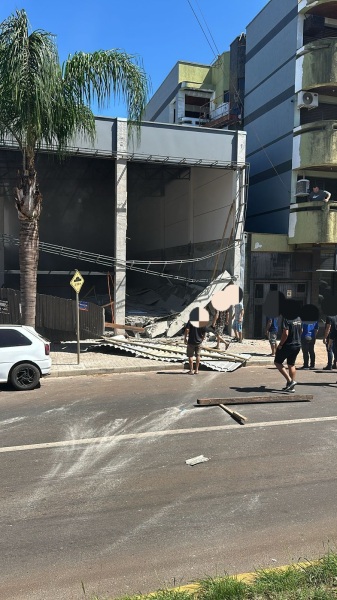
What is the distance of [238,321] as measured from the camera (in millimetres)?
18453

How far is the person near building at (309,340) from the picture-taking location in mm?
12773

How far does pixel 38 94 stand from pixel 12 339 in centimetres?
565

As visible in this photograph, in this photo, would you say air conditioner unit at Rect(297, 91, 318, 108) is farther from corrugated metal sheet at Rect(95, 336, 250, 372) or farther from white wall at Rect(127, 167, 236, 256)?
corrugated metal sheet at Rect(95, 336, 250, 372)

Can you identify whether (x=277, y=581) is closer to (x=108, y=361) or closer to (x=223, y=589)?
(x=223, y=589)

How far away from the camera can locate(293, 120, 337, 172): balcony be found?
18688 millimetres

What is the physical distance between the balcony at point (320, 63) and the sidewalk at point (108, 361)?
34.4 ft

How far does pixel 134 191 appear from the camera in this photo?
28141mm

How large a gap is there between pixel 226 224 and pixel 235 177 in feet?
6.17

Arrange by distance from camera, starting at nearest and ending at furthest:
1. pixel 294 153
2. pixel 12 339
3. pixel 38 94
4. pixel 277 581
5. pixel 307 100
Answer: pixel 277 581, pixel 12 339, pixel 38 94, pixel 307 100, pixel 294 153

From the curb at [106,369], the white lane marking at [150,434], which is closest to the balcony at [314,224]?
the curb at [106,369]

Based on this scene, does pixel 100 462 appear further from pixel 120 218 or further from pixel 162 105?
pixel 162 105

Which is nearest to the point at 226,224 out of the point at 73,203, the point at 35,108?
the point at 35,108

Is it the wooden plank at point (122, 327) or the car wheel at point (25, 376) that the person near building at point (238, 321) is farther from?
the car wheel at point (25, 376)

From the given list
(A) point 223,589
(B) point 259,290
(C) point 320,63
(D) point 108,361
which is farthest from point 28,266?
(C) point 320,63
